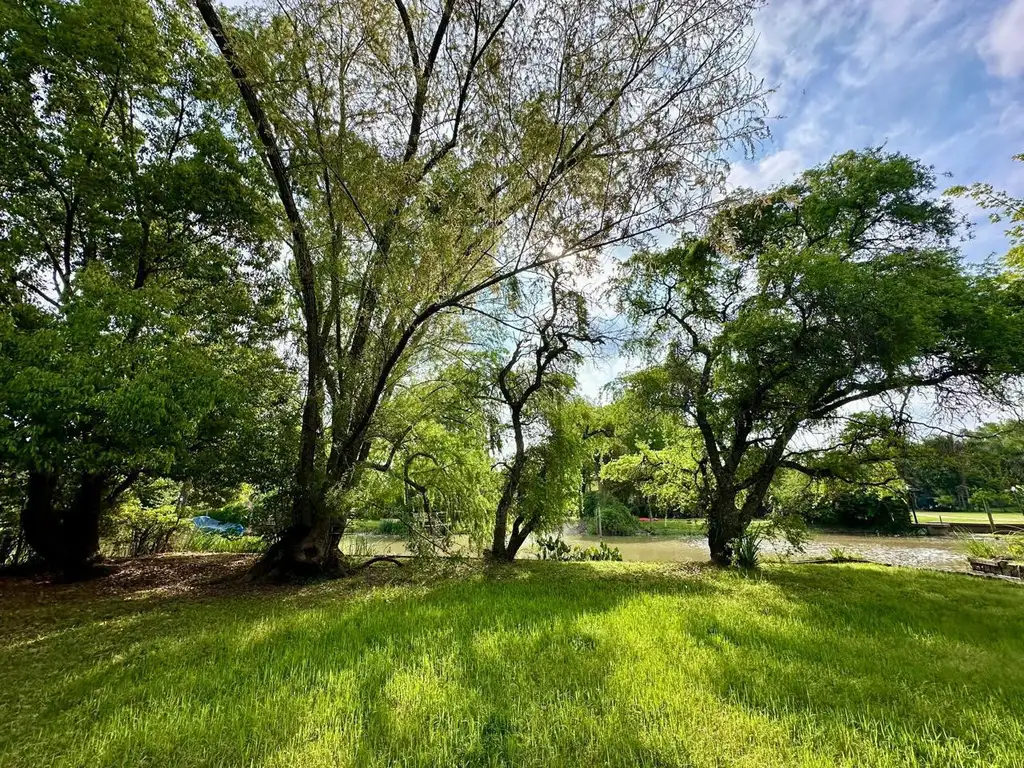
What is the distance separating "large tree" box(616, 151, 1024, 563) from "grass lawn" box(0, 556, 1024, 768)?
393cm

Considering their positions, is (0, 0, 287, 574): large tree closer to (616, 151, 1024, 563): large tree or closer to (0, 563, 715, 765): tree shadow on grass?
(0, 563, 715, 765): tree shadow on grass

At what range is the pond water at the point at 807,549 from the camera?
12923mm

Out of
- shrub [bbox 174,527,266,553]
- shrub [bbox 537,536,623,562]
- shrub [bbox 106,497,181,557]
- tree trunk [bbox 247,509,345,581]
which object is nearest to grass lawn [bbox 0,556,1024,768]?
tree trunk [bbox 247,509,345,581]

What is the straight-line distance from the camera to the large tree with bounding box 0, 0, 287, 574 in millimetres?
4867

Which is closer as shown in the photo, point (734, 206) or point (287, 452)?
point (734, 206)

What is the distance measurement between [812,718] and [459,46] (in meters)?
8.83

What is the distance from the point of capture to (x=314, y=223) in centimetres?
772

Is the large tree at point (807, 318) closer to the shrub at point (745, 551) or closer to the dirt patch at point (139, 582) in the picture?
the shrub at point (745, 551)

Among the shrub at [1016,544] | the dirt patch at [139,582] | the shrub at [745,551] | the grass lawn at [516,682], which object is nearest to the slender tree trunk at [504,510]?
the grass lawn at [516,682]

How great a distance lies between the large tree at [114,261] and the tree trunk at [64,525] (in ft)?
0.09

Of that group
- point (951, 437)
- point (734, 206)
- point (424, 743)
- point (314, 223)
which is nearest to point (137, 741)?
point (424, 743)

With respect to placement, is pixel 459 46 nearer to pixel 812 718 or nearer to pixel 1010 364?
pixel 812 718

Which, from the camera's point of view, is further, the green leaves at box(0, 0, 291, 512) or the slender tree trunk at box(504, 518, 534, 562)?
the slender tree trunk at box(504, 518, 534, 562)

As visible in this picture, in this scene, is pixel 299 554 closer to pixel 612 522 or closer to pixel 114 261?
pixel 114 261
